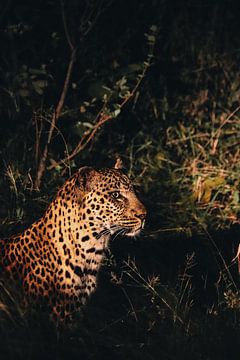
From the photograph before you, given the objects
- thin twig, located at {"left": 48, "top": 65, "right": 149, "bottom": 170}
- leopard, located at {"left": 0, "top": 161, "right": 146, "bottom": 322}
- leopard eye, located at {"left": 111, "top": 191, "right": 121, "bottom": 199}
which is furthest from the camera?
thin twig, located at {"left": 48, "top": 65, "right": 149, "bottom": 170}

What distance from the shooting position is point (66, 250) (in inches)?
178

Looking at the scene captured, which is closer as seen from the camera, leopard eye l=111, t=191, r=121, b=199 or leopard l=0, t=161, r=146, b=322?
leopard l=0, t=161, r=146, b=322

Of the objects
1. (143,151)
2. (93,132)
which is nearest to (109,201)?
(93,132)

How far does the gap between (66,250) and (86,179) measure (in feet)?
1.36

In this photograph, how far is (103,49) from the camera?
285 inches

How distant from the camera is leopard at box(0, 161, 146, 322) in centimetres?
448

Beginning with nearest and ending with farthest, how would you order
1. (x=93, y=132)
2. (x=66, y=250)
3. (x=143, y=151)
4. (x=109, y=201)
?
1. (x=66, y=250)
2. (x=109, y=201)
3. (x=93, y=132)
4. (x=143, y=151)

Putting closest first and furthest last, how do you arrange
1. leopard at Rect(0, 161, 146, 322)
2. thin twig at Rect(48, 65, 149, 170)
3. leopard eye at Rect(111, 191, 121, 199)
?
leopard at Rect(0, 161, 146, 322), leopard eye at Rect(111, 191, 121, 199), thin twig at Rect(48, 65, 149, 170)

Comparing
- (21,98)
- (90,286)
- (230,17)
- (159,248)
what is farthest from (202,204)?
(230,17)

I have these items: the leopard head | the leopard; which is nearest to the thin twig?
the leopard head

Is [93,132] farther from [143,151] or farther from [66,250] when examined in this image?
[66,250]

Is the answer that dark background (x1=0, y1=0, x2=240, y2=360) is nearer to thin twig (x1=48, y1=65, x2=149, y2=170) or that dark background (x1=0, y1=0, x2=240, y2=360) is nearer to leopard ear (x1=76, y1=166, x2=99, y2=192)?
thin twig (x1=48, y1=65, x2=149, y2=170)

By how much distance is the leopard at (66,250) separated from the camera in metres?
4.48

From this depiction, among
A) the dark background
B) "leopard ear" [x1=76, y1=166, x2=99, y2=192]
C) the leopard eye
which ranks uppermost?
"leopard ear" [x1=76, y1=166, x2=99, y2=192]
